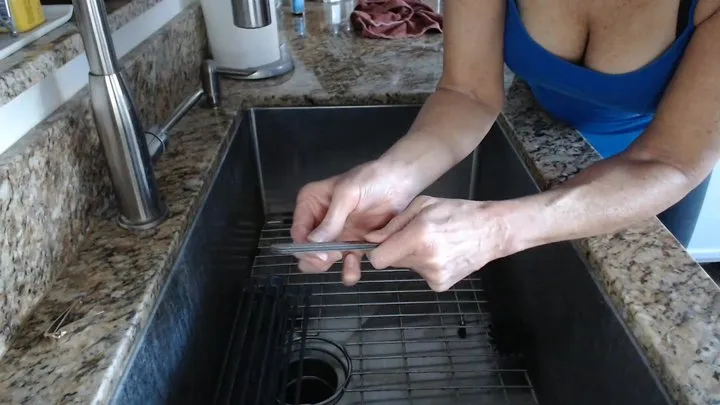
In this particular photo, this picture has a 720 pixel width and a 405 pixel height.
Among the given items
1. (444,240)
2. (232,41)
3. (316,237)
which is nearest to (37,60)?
(316,237)

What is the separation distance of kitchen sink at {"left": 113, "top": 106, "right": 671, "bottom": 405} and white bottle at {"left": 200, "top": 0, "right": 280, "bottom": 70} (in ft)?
0.45

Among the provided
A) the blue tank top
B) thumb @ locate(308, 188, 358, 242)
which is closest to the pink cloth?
the blue tank top

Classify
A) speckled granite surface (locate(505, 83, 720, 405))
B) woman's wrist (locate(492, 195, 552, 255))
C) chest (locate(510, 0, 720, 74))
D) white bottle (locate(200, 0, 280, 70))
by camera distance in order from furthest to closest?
white bottle (locate(200, 0, 280, 70)) < chest (locate(510, 0, 720, 74)) < woman's wrist (locate(492, 195, 552, 255)) < speckled granite surface (locate(505, 83, 720, 405))

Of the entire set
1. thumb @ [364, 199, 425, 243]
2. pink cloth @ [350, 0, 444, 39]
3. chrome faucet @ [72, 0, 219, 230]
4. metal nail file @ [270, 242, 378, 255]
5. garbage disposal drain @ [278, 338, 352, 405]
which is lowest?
garbage disposal drain @ [278, 338, 352, 405]

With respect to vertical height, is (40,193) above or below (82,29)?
below

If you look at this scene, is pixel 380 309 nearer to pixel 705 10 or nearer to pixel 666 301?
pixel 666 301

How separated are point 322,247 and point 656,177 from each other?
1.11 feet

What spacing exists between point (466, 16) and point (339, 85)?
302mm

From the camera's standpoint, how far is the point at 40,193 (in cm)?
56

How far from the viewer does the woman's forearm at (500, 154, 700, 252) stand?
57cm

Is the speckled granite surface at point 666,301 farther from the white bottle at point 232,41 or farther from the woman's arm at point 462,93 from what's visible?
the white bottle at point 232,41

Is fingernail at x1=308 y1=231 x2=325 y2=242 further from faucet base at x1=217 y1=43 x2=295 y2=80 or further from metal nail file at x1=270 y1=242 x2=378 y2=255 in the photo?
faucet base at x1=217 y1=43 x2=295 y2=80

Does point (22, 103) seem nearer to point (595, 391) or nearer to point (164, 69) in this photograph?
point (164, 69)

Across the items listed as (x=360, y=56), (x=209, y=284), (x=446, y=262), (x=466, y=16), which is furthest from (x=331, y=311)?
(x=360, y=56)
